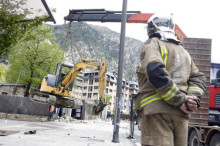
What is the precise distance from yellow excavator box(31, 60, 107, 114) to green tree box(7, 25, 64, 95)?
11.9 m

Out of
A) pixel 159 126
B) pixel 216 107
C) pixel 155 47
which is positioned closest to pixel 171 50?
pixel 155 47

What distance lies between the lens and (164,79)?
1.88 m

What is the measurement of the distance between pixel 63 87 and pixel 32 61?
13.6 m

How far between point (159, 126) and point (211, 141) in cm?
487

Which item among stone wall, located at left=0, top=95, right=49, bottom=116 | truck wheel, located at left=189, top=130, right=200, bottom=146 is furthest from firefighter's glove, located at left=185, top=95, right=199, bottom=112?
stone wall, located at left=0, top=95, right=49, bottom=116

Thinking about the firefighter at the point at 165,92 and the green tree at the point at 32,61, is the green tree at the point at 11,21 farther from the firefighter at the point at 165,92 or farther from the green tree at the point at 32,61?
the green tree at the point at 32,61

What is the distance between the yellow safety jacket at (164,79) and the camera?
1888 mm

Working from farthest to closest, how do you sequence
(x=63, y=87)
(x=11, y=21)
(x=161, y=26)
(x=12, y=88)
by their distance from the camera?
(x=12, y=88), (x=63, y=87), (x=11, y=21), (x=161, y=26)

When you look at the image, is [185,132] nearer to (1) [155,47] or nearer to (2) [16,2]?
(1) [155,47]

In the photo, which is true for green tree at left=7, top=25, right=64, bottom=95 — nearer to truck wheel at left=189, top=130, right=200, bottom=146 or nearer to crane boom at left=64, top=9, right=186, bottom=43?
crane boom at left=64, top=9, right=186, bottom=43

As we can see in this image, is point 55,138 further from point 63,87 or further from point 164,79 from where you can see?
point 63,87

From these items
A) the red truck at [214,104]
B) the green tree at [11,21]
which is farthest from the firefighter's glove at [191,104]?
the red truck at [214,104]

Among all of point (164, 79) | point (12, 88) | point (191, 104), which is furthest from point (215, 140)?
point (12, 88)

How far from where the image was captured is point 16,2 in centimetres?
503
